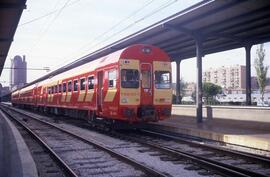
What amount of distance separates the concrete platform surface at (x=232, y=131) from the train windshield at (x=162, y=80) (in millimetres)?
1978

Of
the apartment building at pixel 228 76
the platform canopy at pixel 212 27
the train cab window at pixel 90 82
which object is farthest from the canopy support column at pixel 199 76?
the apartment building at pixel 228 76

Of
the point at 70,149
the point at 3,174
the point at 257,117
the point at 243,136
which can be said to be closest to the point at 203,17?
the point at 257,117

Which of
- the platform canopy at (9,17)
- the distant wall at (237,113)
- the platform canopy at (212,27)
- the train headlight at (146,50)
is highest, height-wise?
the platform canopy at (212,27)

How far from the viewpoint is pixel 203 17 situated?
18.4m

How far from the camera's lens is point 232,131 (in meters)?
16.6

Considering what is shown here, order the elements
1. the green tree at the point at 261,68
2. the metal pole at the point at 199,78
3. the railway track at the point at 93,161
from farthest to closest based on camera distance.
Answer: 1. the green tree at the point at 261,68
2. the metal pole at the point at 199,78
3. the railway track at the point at 93,161

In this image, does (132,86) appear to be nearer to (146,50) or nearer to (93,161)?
(146,50)

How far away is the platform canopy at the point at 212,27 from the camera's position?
17078mm

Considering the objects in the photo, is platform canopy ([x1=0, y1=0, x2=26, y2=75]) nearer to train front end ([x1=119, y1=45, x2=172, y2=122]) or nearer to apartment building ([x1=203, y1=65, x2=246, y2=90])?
train front end ([x1=119, y1=45, x2=172, y2=122])

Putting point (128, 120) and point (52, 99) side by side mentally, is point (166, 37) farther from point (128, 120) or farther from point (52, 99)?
point (52, 99)

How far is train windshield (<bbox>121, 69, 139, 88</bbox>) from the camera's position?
1712cm

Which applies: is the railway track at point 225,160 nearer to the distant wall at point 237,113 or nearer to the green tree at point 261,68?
the distant wall at point 237,113

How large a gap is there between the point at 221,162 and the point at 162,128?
9617mm

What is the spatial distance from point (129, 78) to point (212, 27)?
5.68 m
